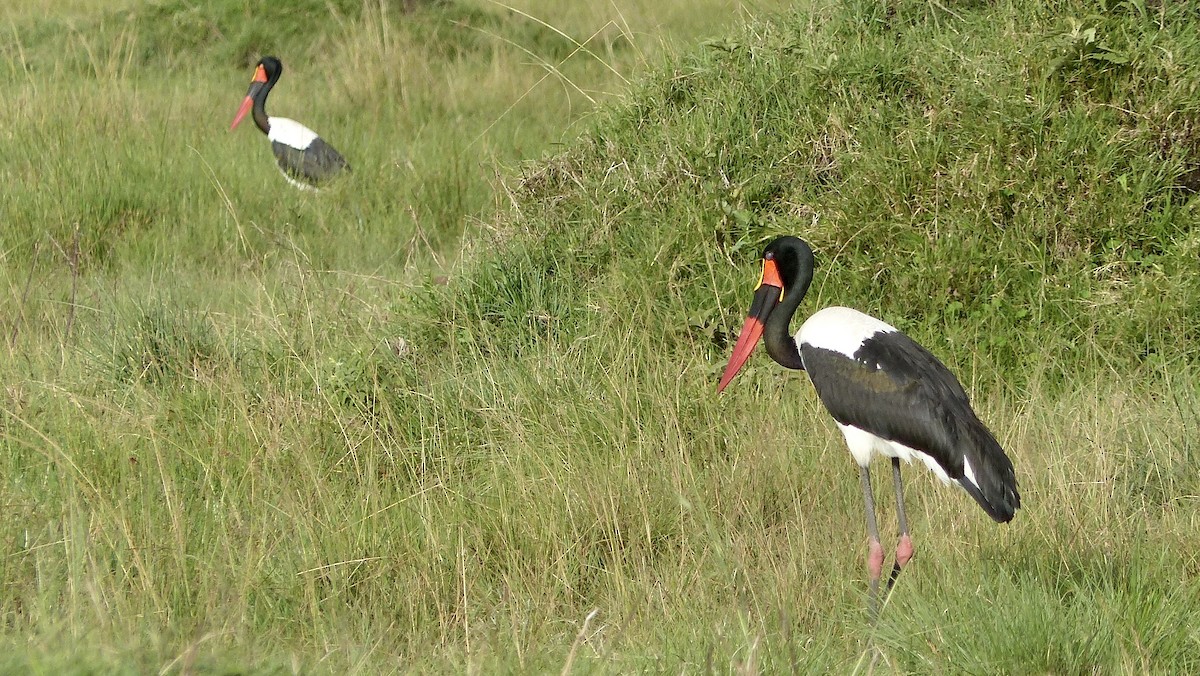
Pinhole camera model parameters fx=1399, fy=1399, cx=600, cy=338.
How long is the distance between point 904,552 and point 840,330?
0.61 metres

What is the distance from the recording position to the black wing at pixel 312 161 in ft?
21.0

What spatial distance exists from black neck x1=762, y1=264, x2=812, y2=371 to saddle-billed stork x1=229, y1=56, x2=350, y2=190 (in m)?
3.22

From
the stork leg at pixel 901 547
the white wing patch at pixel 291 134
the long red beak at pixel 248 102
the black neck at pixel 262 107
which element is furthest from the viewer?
the long red beak at pixel 248 102

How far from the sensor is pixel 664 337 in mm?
4223

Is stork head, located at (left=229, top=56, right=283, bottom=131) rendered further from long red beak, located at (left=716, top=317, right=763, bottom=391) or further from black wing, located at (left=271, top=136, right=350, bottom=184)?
long red beak, located at (left=716, top=317, right=763, bottom=391)

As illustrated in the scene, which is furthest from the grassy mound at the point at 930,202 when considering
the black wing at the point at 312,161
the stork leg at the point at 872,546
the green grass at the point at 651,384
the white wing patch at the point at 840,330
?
the black wing at the point at 312,161

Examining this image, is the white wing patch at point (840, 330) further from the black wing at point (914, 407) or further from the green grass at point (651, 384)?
the green grass at point (651, 384)

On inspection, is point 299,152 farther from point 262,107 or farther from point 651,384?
point 651,384

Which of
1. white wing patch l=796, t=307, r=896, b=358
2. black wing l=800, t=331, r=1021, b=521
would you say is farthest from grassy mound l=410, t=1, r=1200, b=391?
black wing l=800, t=331, r=1021, b=521

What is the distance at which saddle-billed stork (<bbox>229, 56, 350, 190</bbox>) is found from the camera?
6395mm

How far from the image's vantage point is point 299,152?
662 centimetres

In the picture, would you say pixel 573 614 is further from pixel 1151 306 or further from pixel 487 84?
pixel 487 84

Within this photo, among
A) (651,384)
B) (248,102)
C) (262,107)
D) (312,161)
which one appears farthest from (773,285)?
(248,102)

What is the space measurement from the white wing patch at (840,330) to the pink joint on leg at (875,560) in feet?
1.57
